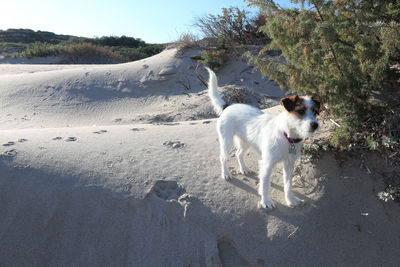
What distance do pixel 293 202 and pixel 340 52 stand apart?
1.91m

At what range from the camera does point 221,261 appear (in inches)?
119

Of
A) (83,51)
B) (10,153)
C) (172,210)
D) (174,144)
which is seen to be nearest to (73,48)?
(83,51)

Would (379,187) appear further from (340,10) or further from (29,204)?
(29,204)

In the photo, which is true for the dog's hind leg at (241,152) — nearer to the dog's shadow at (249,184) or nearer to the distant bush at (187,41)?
the dog's shadow at (249,184)

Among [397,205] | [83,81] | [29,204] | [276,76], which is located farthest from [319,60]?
[83,81]

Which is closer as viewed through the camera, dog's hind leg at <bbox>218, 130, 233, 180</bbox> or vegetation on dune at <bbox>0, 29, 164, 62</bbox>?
dog's hind leg at <bbox>218, 130, 233, 180</bbox>

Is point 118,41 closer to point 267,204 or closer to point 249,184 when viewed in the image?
point 249,184

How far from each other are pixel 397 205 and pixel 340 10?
7.70ft

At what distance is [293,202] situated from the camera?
3336mm

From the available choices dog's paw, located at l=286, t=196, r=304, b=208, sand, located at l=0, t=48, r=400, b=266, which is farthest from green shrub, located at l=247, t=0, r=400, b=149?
dog's paw, located at l=286, t=196, r=304, b=208

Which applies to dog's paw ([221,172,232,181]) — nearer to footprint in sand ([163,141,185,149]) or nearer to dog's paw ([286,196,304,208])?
dog's paw ([286,196,304,208])

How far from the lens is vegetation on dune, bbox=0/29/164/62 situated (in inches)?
739

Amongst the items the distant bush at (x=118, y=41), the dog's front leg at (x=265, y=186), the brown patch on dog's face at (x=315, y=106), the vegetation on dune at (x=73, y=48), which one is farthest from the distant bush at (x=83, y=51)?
the brown patch on dog's face at (x=315, y=106)

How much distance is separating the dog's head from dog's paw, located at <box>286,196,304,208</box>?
829 millimetres
